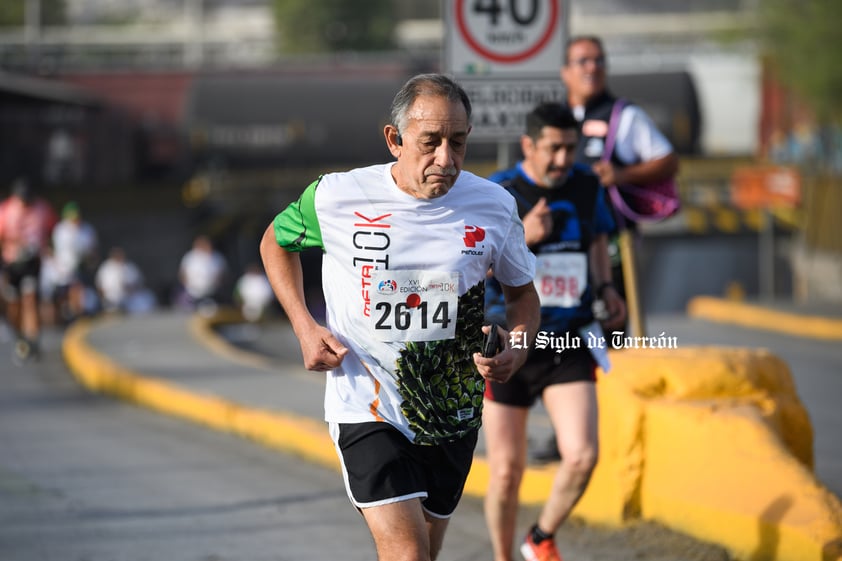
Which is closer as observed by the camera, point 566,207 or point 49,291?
point 566,207

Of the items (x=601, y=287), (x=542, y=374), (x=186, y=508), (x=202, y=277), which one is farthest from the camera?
(x=202, y=277)

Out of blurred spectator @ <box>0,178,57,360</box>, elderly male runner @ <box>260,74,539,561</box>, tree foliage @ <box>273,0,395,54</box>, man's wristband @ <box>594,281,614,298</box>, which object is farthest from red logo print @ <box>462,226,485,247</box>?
tree foliage @ <box>273,0,395,54</box>

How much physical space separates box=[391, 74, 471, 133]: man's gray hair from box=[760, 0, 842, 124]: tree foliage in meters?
34.8

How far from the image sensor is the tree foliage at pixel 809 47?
37.9 m

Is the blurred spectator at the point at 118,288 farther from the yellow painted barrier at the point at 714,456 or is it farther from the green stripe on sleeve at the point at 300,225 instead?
the green stripe on sleeve at the point at 300,225

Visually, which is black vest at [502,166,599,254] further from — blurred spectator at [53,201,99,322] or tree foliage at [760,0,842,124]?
tree foliage at [760,0,842,124]

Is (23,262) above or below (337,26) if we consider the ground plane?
below

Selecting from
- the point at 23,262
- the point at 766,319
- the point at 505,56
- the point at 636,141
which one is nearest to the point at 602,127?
the point at 636,141

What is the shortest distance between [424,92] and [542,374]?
205 centimetres

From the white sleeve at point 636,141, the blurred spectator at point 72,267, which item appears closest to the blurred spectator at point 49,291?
the blurred spectator at point 72,267

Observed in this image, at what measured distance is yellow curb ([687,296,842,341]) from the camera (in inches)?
703

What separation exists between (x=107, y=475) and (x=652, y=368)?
151 inches

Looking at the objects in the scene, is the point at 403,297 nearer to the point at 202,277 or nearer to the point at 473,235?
the point at 473,235

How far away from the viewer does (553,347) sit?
19.9 ft
